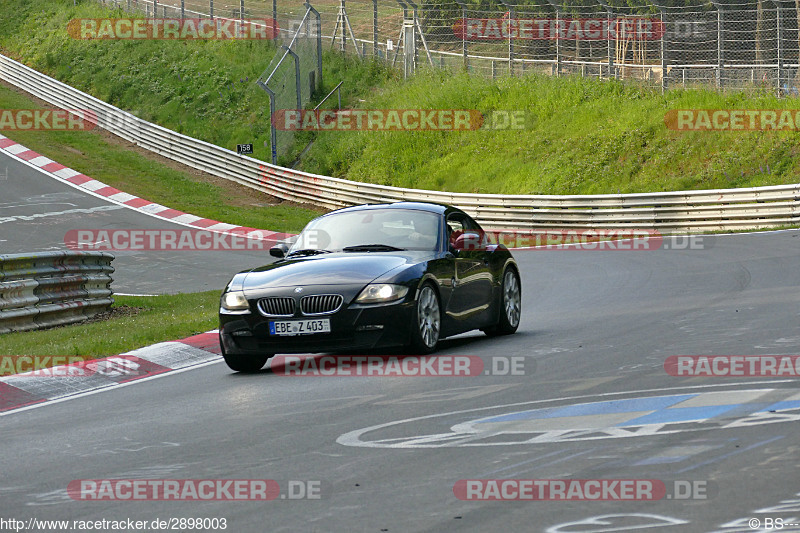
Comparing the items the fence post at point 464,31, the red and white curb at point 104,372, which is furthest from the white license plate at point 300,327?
the fence post at point 464,31

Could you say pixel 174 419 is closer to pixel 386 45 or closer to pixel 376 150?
pixel 376 150

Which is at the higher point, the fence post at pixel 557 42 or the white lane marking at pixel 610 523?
the fence post at pixel 557 42

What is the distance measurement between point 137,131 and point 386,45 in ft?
31.3

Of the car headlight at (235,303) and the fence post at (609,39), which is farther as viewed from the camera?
the fence post at (609,39)

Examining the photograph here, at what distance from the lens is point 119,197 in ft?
114

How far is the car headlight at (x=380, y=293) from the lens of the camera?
32.9 ft

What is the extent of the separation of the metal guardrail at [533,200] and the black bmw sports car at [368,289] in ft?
50.3

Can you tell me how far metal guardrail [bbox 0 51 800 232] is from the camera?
85.3 ft

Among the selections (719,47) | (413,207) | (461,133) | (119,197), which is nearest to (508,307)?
(413,207)

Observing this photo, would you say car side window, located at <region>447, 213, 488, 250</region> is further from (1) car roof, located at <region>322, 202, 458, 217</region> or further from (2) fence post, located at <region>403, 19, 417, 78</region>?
(2) fence post, located at <region>403, 19, 417, 78</region>

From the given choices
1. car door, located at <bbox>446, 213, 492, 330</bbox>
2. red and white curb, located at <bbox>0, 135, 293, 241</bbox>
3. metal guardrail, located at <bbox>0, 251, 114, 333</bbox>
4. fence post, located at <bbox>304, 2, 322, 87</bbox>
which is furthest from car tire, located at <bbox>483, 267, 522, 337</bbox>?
fence post, located at <bbox>304, 2, 322, 87</bbox>

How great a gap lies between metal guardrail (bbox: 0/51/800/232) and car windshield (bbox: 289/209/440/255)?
1600 cm

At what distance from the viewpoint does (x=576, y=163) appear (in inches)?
1300

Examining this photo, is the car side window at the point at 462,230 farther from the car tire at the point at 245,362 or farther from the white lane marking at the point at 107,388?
the white lane marking at the point at 107,388
